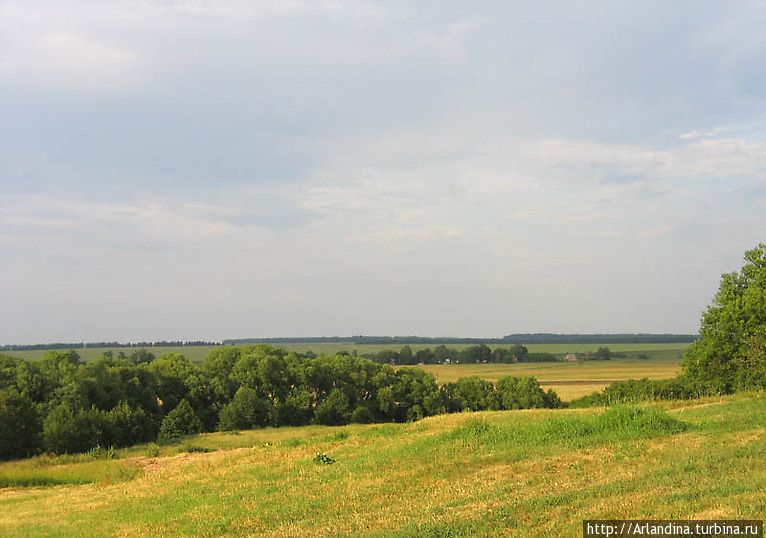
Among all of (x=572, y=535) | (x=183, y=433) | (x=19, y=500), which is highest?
(x=572, y=535)

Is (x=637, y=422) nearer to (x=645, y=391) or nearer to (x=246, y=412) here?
(x=645, y=391)

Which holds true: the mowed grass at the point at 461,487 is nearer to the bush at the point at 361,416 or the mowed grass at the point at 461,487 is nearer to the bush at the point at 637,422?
the bush at the point at 637,422

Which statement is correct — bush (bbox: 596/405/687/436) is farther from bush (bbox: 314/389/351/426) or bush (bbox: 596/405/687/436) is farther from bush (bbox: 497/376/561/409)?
bush (bbox: 497/376/561/409)

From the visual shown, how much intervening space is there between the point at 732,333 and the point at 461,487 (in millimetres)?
32915

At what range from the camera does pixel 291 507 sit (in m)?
12.4

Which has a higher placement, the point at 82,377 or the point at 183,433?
the point at 82,377

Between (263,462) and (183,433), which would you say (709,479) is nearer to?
(263,462)

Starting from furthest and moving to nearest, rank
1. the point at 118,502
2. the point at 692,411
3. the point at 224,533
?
the point at 692,411 → the point at 118,502 → the point at 224,533

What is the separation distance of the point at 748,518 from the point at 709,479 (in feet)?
8.09

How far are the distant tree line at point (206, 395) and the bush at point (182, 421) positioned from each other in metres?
0.10

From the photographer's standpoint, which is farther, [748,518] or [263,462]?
[263,462]

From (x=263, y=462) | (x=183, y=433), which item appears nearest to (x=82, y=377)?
(x=183, y=433)

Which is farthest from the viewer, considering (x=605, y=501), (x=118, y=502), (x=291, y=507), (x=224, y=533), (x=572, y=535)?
(x=118, y=502)

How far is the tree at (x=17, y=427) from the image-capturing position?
45625 mm
